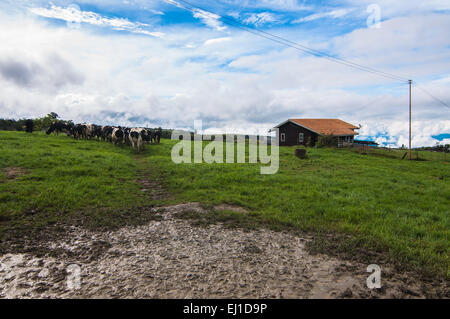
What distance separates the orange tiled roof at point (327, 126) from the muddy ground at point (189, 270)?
34573mm

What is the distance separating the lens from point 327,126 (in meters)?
40.5

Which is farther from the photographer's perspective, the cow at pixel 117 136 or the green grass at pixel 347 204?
the cow at pixel 117 136

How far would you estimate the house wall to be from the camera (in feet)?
125

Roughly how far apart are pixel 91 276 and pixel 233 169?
10.4m

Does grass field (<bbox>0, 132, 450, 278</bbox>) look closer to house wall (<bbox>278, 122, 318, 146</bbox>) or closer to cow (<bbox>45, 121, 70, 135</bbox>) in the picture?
cow (<bbox>45, 121, 70, 135</bbox>)

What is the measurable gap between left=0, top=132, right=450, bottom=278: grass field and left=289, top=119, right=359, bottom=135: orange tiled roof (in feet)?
82.3

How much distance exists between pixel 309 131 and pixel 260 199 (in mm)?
32186

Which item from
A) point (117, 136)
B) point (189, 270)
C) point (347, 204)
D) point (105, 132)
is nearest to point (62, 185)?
point (189, 270)

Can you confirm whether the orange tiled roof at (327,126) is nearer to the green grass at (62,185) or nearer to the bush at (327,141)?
the bush at (327,141)

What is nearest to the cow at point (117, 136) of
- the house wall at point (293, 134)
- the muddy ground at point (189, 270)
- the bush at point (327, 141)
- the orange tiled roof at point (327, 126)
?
the muddy ground at point (189, 270)

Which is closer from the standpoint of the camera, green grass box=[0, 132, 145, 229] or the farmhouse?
green grass box=[0, 132, 145, 229]

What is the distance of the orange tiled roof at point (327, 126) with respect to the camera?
37.8 m

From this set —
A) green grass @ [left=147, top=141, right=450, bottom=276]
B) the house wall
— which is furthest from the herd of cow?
the house wall
